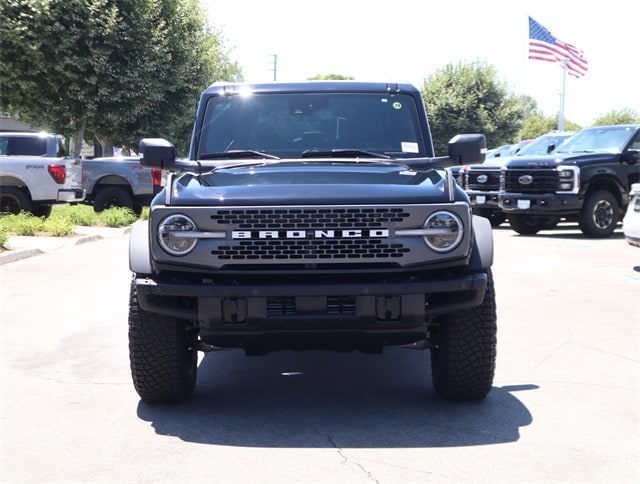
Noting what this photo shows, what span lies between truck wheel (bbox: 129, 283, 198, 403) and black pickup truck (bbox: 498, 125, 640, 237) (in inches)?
518

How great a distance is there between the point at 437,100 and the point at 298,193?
5778cm

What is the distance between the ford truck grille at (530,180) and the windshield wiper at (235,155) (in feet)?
39.8

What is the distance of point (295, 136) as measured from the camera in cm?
647

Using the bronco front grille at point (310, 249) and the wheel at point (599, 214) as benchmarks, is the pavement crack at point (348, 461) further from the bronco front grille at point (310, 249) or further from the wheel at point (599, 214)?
the wheel at point (599, 214)

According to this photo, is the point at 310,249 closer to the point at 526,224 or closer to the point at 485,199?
the point at 526,224

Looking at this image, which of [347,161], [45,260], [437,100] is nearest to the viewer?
[347,161]

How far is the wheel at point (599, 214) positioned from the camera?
17688 millimetres

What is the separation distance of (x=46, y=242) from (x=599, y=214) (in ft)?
32.3

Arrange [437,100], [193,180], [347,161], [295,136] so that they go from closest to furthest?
[193,180]
[347,161]
[295,136]
[437,100]

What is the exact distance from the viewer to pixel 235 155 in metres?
6.34

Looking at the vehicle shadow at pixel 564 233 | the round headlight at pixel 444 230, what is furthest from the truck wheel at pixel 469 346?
the vehicle shadow at pixel 564 233

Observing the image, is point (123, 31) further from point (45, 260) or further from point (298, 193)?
point (298, 193)

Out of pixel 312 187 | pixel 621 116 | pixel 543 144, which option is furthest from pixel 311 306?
pixel 621 116

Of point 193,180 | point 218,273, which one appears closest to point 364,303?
point 218,273
